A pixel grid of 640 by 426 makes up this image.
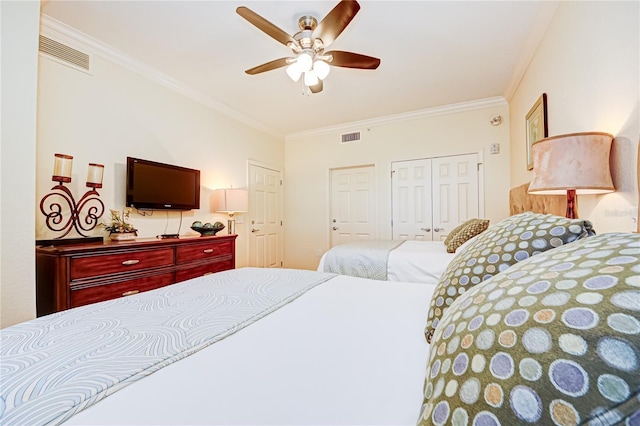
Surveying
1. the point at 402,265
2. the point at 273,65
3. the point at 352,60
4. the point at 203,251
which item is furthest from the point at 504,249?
the point at 203,251

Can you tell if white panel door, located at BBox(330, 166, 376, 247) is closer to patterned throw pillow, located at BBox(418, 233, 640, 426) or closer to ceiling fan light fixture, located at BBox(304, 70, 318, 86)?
ceiling fan light fixture, located at BBox(304, 70, 318, 86)

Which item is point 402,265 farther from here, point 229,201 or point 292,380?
point 229,201

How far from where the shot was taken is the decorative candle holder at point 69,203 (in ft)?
6.98

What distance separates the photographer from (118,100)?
268cm

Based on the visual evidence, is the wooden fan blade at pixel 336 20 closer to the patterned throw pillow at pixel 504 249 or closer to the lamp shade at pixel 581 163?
the lamp shade at pixel 581 163

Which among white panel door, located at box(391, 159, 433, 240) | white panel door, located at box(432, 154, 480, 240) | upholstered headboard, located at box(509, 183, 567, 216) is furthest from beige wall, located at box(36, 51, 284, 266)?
upholstered headboard, located at box(509, 183, 567, 216)

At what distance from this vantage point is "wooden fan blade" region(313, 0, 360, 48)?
1.70 m

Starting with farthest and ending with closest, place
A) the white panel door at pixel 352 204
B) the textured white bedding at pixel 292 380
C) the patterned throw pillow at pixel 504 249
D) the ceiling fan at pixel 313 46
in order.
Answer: the white panel door at pixel 352 204 < the ceiling fan at pixel 313 46 < the patterned throw pillow at pixel 504 249 < the textured white bedding at pixel 292 380

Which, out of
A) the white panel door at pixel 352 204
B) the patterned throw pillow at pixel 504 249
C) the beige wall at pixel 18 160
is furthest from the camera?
the white panel door at pixel 352 204

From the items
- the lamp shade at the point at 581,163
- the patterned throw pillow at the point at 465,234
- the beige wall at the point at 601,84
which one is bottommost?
the patterned throw pillow at the point at 465,234

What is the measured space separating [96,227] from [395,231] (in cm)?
377

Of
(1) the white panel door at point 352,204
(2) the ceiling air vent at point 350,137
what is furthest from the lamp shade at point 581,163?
(2) the ceiling air vent at point 350,137

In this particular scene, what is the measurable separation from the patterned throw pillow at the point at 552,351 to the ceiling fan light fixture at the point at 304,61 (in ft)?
7.01

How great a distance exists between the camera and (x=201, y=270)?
2875 mm
